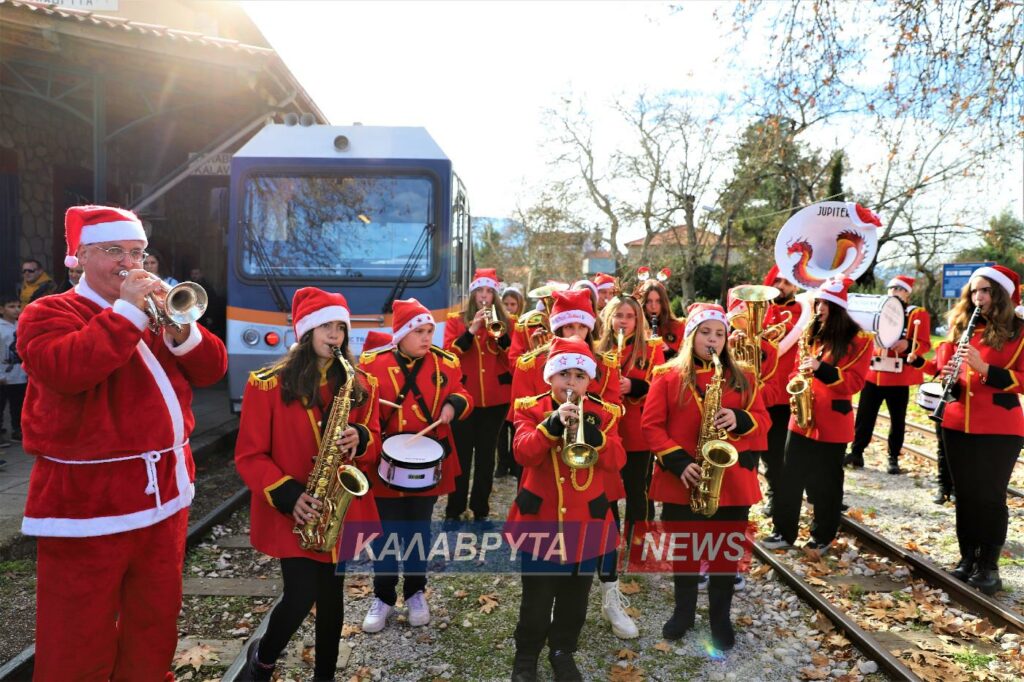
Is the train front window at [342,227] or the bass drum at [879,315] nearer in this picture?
the bass drum at [879,315]

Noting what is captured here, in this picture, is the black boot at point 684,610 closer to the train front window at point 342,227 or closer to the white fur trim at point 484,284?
the white fur trim at point 484,284

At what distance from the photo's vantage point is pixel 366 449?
3.47 meters

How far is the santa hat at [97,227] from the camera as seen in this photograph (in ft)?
8.77

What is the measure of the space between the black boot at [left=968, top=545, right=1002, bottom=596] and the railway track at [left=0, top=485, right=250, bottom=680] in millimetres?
5492

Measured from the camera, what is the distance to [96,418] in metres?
2.59

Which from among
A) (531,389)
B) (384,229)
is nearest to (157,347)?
(531,389)

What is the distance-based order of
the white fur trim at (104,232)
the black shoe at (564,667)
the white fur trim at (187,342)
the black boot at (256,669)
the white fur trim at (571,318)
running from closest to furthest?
1. the white fur trim at (104,232)
2. the white fur trim at (187,342)
3. the black boot at (256,669)
4. the black shoe at (564,667)
5. the white fur trim at (571,318)

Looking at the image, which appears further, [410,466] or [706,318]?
[706,318]

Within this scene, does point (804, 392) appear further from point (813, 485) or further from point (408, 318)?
point (408, 318)

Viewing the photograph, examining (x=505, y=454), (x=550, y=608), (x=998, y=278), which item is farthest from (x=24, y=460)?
(x=998, y=278)

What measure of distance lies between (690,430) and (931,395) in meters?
2.25

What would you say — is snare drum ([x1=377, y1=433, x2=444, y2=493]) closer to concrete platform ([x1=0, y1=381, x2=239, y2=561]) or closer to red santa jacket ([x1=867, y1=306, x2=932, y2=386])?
concrete platform ([x1=0, y1=381, x2=239, y2=561])

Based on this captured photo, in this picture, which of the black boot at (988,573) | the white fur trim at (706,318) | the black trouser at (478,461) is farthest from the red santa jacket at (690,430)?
the black trouser at (478,461)

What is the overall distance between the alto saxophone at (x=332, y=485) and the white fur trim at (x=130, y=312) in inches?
39.9
